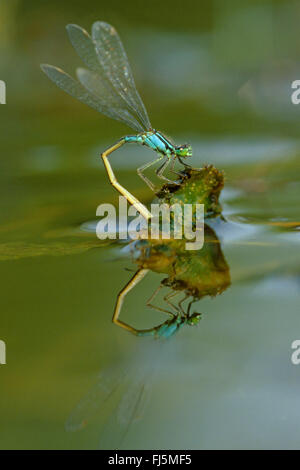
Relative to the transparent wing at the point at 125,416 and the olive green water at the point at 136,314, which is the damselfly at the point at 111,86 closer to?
the olive green water at the point at 136,314

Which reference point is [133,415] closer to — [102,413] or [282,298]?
[102,413]

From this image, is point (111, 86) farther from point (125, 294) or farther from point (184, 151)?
point (125, 294)

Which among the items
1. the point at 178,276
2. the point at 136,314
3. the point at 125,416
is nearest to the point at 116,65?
the point at 178,276

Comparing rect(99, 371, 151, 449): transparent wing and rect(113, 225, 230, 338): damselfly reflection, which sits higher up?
rect(113, 225, 230, 338): damselfly reflection

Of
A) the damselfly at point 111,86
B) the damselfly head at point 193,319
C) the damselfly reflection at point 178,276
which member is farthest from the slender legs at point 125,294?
the damselfly at point 111,86

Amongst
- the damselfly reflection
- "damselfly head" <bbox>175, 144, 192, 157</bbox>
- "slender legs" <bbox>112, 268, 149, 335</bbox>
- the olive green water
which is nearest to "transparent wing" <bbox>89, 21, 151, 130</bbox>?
"damselfly head" <bbox>175, 144, 192, 157</bbox>

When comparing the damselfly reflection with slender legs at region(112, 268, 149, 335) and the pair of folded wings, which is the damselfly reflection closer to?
slender legs at region(112, 268, 149, 335)
